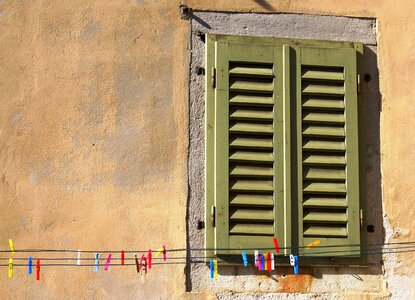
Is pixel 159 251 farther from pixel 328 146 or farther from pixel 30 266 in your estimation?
pixel 328 146

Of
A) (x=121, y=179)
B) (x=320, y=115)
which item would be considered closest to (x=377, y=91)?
(x=320, y=115)

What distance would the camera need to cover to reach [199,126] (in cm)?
628

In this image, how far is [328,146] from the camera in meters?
6.27

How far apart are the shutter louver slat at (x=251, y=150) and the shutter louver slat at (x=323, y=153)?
0.23 m

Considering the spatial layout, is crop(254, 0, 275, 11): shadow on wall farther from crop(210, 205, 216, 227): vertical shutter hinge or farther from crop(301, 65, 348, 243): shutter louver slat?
crop(210, 205, 216, 227): vertical shutter hinge

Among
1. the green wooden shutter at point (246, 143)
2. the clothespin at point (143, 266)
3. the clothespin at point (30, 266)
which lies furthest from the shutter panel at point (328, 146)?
the clothespin at point (30, 266)

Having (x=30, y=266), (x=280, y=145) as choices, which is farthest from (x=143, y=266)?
(x=280, y=145)

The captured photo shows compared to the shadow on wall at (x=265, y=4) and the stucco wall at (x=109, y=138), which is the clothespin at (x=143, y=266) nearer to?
the stucco wall at (x=109, y=138)

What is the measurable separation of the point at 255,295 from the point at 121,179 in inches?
43.1

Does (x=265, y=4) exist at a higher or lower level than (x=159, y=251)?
higher

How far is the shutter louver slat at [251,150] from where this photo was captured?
6.11 meters

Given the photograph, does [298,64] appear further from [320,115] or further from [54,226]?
[54,226]

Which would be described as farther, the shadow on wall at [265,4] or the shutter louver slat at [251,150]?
the shadow on wall at [265,4]

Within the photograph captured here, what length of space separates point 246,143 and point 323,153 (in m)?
0.50
